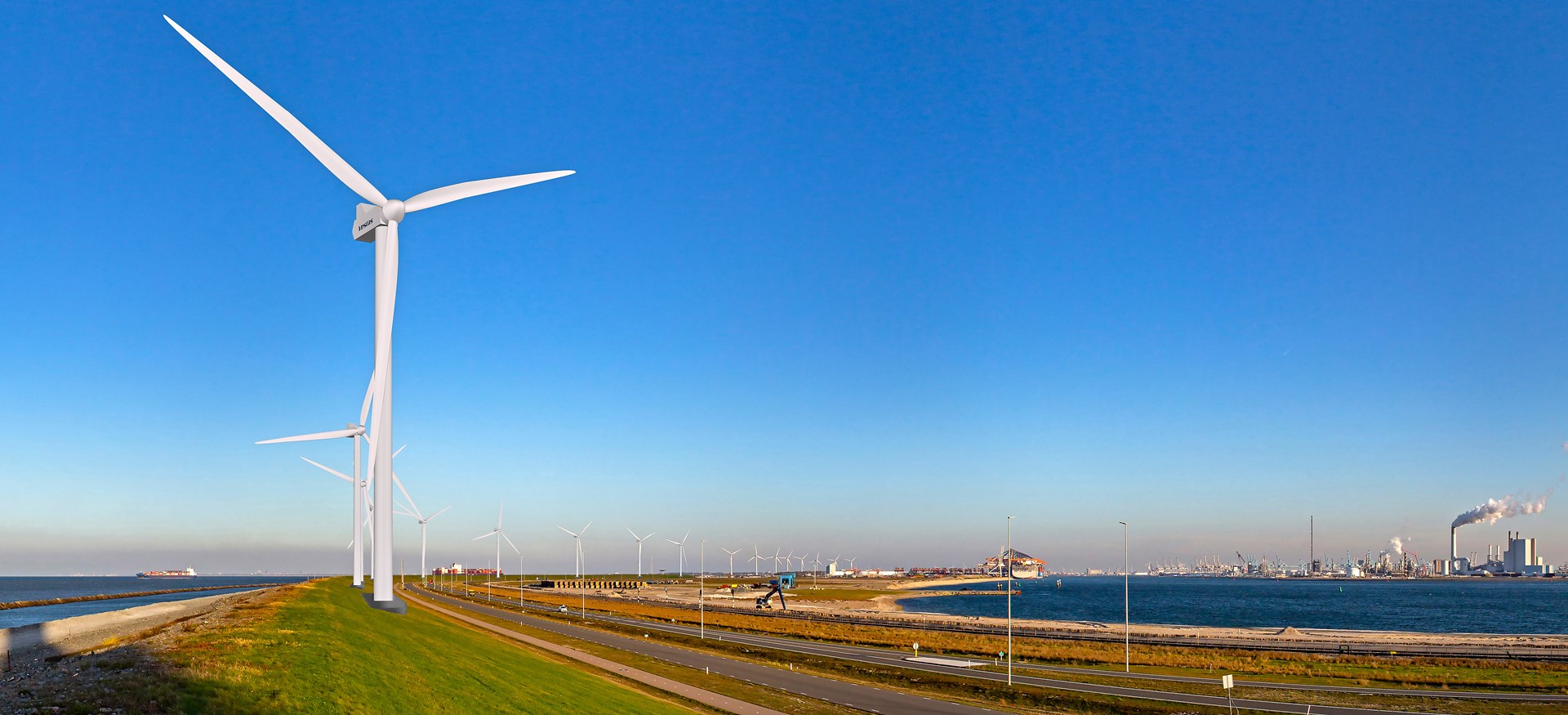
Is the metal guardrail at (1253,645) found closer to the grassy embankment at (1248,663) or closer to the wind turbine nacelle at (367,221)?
the grassy embankment at (1248,663)

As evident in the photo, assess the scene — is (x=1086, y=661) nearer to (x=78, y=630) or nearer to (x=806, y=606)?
(x=78, y=630)

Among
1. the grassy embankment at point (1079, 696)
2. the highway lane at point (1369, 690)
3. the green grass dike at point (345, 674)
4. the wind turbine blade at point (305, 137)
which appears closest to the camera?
the green grass dike at point (345, 674)

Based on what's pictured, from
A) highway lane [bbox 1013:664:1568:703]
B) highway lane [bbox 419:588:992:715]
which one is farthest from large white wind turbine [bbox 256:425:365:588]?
highway lane [bbox 1013:664:1568:703]

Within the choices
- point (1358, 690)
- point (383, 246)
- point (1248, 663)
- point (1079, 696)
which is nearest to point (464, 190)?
point (383, 246)

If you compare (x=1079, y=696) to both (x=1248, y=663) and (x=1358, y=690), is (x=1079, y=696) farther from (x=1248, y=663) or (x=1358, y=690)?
(x=1248, y=663)

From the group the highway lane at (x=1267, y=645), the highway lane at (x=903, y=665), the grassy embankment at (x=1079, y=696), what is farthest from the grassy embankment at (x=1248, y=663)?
the highway lane at (x=903, y=665)
